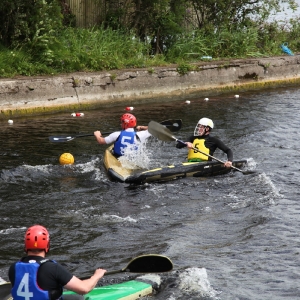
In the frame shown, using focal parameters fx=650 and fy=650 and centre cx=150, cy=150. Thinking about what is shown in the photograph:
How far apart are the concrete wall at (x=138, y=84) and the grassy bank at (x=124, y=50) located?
19.9 inches

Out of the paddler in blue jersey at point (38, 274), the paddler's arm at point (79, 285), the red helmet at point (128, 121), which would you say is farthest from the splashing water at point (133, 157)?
the paddler in blue jersey at point (38, 274)

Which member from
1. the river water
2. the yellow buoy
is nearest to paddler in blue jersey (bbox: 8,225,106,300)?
the river water

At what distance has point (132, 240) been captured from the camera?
9195 millimetres

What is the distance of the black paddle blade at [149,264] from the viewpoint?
6.92 m

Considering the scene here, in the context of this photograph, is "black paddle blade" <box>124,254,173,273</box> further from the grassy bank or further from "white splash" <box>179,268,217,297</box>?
the grassy bank

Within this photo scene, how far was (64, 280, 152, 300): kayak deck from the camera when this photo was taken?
21.9 feet

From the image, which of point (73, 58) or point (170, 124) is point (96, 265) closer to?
point (170, 124)

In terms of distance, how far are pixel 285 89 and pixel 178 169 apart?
11043mm

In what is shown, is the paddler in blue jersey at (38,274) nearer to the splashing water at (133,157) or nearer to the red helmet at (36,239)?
the red helmet at (36,239)

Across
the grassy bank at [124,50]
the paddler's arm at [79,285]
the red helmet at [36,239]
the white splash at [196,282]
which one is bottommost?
the white splash at [196,282]

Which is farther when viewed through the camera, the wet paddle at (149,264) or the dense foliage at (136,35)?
the dense foliage at (136,35)

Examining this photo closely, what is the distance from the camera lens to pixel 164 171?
11.8 m

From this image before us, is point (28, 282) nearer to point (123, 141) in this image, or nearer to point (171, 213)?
point (171, 213)

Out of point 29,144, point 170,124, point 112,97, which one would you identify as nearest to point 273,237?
point 170,124
